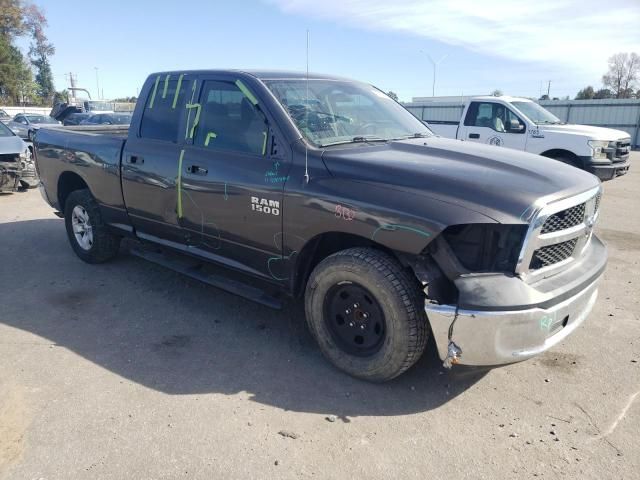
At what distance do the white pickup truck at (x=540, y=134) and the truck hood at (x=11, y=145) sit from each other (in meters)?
8.29

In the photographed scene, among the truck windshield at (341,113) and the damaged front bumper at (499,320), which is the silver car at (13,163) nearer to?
the truck windshield at (341,113)

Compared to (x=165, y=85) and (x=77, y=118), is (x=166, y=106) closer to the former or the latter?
(x=165, y=85)

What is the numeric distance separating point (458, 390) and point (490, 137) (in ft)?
26.9

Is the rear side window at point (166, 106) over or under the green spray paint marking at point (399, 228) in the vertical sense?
over

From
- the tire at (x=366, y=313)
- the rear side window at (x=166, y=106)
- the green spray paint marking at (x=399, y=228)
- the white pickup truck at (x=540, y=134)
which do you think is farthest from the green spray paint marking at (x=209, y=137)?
the white pickup truck at (x=540, y=134)

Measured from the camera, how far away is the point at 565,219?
305 cm

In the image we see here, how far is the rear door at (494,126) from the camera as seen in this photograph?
1008 centimetres

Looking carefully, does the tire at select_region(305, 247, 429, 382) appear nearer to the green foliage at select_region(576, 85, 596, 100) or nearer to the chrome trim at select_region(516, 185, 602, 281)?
the chrome trim at select_region(516, 185, 602, 281)

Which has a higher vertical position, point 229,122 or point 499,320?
point 229,122

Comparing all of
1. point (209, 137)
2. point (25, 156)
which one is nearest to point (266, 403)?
point (209, 137)

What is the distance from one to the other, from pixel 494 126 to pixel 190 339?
8.54 m

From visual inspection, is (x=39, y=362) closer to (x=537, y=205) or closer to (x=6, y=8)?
(x=537, y=205)

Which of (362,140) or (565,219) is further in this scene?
(362,140)

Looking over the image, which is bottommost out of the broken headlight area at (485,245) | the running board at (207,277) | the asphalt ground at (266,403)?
the asphalt ground at (266,403)
